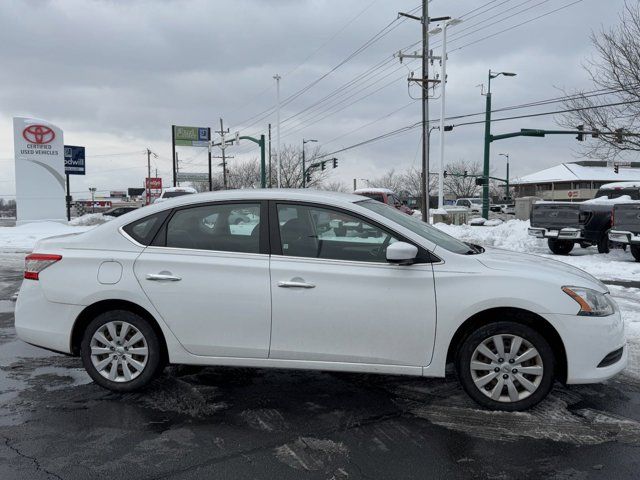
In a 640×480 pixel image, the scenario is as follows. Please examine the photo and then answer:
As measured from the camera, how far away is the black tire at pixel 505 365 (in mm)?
3893

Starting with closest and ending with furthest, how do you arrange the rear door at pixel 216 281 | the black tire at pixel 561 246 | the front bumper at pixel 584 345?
1. the front bumper at pixel 584 345
2. the rear door at pixel 216 281
3. the black tire at pixel 561 246

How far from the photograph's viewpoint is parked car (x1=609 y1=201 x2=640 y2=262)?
41.1ft

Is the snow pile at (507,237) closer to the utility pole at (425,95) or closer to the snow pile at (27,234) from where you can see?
the utility pole at (425,95)

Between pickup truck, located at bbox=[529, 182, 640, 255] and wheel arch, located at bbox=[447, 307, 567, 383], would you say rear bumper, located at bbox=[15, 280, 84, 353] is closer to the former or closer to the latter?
wheel arch, located at bbox=[447, 307, 567, 383]

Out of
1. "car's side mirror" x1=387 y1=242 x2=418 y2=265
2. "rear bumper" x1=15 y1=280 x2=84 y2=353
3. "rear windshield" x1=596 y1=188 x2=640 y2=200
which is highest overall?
"rear windshield" x1=596 y1=188 x2=640 y2=200

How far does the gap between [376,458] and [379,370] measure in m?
0.76

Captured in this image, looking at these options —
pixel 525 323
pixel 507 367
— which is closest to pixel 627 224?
pixel 525 323

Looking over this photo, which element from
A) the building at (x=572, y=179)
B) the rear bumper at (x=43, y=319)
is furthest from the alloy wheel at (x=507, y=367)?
the building at (x=572, y=179)

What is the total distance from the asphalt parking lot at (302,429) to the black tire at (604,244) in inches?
412

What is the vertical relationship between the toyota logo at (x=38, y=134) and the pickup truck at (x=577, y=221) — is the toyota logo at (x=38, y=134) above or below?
above

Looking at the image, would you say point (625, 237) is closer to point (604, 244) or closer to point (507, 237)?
point (604, 244)

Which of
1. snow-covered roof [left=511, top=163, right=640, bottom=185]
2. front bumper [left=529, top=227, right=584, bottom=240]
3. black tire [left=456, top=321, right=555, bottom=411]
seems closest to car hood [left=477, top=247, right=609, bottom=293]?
black tire [left=456, top=321, right=555, bottom=411]

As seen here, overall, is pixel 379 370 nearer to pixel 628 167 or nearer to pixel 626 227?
pixel 626 227

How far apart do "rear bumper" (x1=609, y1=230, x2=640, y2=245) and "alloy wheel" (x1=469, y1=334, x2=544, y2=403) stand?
10.4 metres
